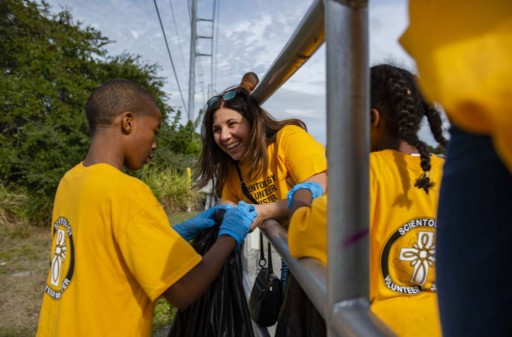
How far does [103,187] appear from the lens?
149 cm

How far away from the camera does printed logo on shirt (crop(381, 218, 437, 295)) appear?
1324mm

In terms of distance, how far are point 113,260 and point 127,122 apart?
598 mm

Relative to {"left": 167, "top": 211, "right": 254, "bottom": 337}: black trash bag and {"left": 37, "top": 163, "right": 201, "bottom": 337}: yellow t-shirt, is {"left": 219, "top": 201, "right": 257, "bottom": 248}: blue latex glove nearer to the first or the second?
{"left": 167, "top": 211, "right": 254, "bottom": 337}: black trash bag

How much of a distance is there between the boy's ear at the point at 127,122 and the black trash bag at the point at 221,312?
69 centimetres

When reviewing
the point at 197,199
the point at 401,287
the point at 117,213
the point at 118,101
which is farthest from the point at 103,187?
the point at 197,199

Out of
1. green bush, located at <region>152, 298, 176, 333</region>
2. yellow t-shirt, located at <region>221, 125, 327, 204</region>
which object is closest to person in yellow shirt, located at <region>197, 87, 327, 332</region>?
yellow t-shirt, located at <region>221, 125, 327, 204</region>

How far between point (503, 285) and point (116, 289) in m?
1.30

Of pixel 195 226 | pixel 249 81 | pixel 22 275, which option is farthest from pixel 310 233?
pixel 22 275

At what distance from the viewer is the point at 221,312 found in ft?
5.34

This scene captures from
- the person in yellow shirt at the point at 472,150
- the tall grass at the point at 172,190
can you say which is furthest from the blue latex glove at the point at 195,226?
the tall grass at the point at 172,190

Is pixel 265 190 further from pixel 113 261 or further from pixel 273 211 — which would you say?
pixel 113 261

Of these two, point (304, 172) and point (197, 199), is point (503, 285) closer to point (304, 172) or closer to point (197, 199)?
point (304, 172)

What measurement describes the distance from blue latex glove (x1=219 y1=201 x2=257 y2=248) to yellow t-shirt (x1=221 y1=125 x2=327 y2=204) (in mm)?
545

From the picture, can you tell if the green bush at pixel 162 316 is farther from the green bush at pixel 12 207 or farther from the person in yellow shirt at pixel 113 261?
the green bush at pixel 12 207
